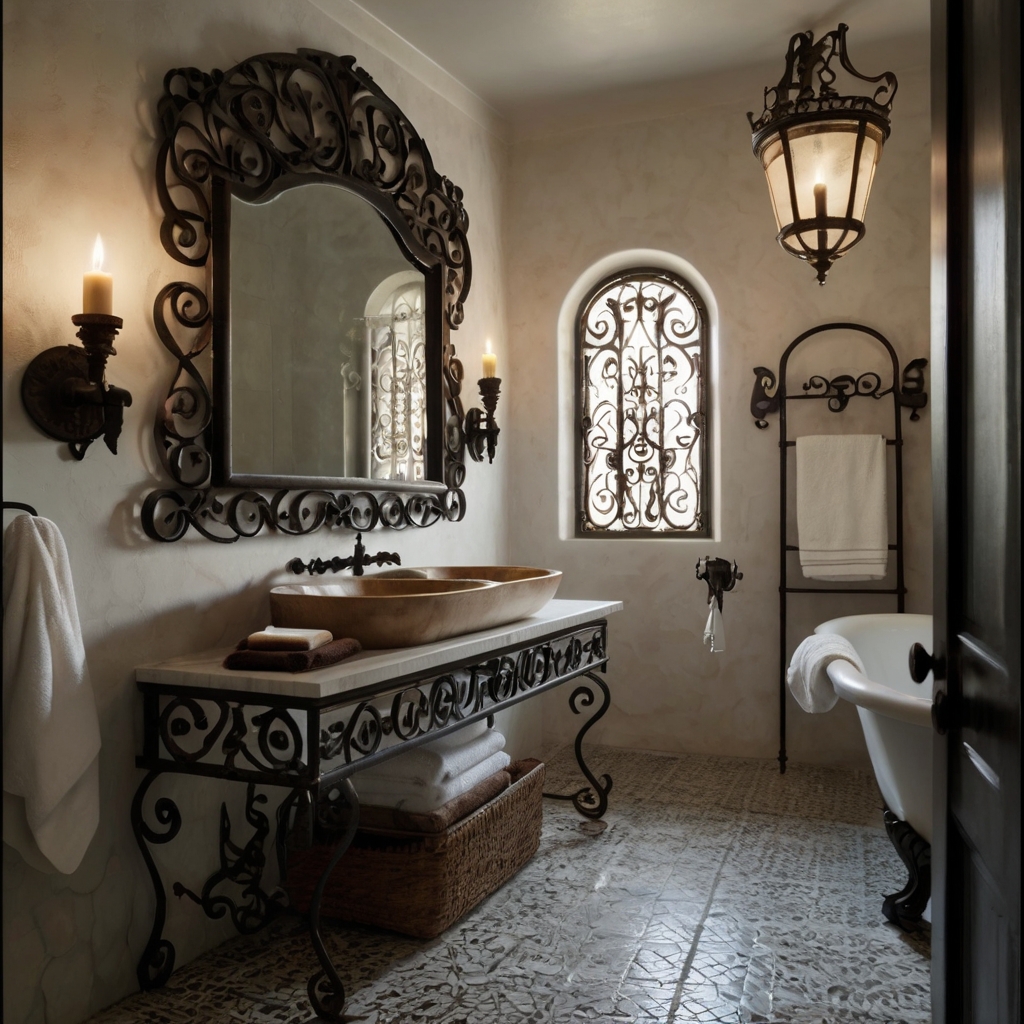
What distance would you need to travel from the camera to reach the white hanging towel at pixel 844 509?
338 cm

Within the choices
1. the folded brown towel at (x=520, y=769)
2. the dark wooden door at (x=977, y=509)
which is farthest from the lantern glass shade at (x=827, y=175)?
the folded brown towel at (x=520, y=769)

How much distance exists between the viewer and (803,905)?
239 centimetres

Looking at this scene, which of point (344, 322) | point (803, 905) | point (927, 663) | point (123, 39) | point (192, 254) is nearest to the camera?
point (927, 663)

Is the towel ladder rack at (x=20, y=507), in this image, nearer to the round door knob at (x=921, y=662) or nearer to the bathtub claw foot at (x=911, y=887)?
the round door knob at (x=921, y=662)

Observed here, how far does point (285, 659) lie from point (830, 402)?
8.11 ft

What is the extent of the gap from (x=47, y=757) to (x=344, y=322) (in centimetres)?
148

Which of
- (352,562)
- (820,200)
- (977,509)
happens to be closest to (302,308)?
(352,562)

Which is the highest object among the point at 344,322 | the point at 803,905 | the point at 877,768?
the point at 344,322

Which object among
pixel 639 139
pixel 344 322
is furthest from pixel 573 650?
pixel 639 139

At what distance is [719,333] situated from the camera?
3699 millimetres

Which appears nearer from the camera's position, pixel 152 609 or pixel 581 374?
pixel 152 609

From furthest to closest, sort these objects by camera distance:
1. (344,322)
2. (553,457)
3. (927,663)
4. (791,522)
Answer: (553,457)
(791,522)
(344,322)
(927,663)

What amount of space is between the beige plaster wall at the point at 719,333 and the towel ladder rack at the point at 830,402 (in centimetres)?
4

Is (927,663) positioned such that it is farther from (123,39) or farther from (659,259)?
(659,259)
